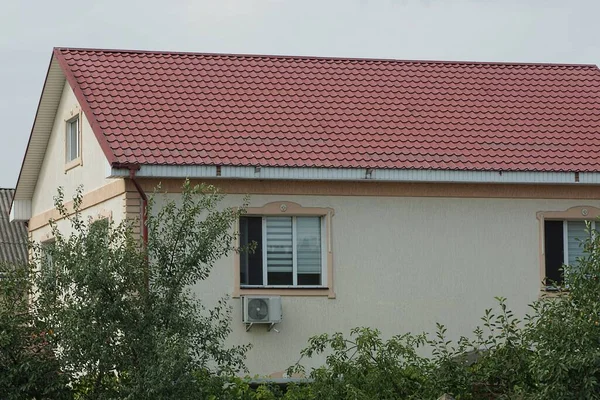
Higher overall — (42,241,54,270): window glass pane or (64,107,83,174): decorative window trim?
(64,107,83,174): decorative window trim

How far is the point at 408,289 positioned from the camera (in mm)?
20266

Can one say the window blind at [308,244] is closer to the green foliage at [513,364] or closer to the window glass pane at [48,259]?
the green foliage at [513,364]

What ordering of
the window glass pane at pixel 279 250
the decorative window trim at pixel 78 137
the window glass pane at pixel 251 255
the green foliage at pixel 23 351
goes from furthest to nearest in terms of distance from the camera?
1. the decorative window trim at pixel 78 137
2. the window glass pane at pixel 279 250
3. the window glass pane at pixel 251 255
4. the green foliage at pixel 23 351

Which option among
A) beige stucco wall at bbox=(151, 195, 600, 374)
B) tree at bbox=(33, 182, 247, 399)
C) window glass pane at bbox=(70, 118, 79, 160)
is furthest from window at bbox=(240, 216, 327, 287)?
tree at bbox=(33, 182, 247, 399)

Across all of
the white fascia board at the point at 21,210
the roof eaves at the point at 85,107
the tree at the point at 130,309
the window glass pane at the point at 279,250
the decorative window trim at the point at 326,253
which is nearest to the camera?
the tree at the point at 130,309

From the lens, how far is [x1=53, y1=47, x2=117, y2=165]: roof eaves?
61.8 ft

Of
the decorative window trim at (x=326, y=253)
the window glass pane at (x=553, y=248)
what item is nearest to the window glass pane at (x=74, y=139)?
the decorative window trim at (x=326, y=253)

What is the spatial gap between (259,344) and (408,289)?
2.75 meters

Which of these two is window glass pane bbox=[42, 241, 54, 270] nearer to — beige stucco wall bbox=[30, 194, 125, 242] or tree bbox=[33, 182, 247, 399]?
tree bbox=[33, 182, 247, 399]

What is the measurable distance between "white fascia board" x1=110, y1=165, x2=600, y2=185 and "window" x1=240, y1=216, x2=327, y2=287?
2.80 ft

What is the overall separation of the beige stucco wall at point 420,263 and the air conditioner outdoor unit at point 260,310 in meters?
0.38

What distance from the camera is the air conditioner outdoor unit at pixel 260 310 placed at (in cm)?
1906

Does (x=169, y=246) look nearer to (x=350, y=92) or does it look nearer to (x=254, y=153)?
(x=254, y=153)

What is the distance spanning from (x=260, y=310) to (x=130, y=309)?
5886 millimetres
